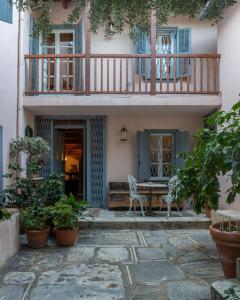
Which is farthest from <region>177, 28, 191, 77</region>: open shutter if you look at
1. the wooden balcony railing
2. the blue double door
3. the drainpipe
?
the drainpipe

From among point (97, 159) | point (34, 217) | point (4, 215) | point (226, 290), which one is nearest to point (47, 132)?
point (97, 159)

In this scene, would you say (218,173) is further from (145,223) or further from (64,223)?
(145,223)

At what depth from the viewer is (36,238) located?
19.1 feet

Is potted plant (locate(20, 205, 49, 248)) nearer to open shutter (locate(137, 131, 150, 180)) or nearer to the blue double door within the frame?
the blue double door

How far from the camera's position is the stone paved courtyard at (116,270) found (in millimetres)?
3906

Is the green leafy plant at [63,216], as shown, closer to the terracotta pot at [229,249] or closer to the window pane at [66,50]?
the terracotta pot at [229,249]

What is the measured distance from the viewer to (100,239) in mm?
6516

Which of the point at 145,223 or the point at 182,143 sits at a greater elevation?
the point at 182,143

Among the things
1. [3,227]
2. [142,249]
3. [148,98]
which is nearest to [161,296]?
[142,249]

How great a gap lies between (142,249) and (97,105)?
3.78 meters

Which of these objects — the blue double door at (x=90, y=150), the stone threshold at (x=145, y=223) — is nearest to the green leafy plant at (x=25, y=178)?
the stone threshold at (x=145, y=223)

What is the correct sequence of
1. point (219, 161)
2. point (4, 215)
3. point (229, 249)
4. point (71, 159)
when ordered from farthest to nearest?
point (71, 159) < point (4, 215) < point (229, 249) < point (219, 161)

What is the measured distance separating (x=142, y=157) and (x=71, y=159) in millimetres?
4243

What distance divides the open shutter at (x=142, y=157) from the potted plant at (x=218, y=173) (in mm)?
4845
